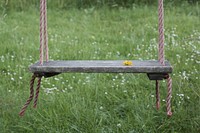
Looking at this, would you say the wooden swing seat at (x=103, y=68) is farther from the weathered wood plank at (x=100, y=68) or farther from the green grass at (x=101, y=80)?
the green grass at (x=101, y=80)

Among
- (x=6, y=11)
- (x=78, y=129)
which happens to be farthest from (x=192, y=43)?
(x=6, y=11)

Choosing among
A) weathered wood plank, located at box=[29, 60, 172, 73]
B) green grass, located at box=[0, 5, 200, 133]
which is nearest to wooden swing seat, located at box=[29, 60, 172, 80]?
weathered wood plank, located at box=[29, 60, 172, 73]

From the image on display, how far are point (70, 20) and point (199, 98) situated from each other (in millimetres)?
4499

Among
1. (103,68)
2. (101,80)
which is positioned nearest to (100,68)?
(103,68)

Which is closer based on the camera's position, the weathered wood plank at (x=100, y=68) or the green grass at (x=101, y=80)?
the weathered wood plank at (x=100, y=68)

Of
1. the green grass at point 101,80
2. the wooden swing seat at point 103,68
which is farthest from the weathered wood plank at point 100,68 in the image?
the green grass at point 101,80

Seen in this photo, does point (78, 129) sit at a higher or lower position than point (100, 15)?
lower

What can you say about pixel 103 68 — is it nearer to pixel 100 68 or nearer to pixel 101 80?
pixel 100 68

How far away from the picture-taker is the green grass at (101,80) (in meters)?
3.69

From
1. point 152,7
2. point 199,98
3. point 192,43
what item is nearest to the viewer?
point 199,98

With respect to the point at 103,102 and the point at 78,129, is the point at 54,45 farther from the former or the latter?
the point at 78,129

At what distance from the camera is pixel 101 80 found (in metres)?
4.68

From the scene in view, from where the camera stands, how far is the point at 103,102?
4078mm

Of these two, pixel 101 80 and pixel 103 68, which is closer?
pixel 103 68
